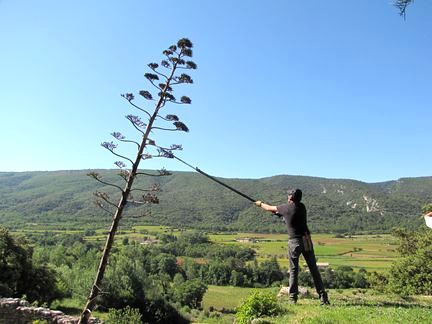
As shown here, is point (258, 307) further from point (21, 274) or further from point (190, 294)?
point (190, 294)

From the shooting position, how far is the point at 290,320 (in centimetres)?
921

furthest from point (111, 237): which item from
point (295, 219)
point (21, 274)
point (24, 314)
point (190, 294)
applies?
point (190, 294)

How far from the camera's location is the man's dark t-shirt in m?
10.5

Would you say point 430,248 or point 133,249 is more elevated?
point 430,248

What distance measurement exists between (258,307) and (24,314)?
11.0 meters

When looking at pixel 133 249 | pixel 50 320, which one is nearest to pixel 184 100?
pixel 50 320

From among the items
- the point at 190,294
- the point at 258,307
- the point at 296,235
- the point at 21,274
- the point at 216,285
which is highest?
the point at 296,235

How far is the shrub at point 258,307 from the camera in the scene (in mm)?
10039

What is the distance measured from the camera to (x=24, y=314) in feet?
53.5

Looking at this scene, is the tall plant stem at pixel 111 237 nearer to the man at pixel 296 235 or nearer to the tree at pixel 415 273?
the man at pixel 296 235

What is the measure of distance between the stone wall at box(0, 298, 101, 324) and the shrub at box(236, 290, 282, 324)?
8.57 m

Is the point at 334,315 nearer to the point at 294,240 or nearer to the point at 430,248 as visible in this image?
the point at 294,240

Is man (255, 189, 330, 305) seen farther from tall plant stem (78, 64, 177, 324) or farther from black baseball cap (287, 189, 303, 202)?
tall plant stem (78, 64, 177, 324)

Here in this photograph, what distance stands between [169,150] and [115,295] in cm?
4514
